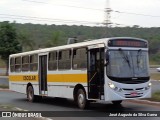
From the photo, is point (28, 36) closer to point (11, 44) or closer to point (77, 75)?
point (11, 44)

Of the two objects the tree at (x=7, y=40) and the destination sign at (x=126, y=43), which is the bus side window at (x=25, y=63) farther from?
the tree at (x=7, y=40)

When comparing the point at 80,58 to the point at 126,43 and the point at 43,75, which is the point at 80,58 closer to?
the point at 126,43

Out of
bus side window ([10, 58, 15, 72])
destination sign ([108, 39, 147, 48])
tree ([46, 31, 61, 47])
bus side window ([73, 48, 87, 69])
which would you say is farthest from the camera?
tree ([46, 31, 61, 47])

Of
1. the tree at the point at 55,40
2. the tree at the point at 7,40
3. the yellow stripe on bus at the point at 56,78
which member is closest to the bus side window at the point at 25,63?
the yellow stripe on bus at the point at 56,78

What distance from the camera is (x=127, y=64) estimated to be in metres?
16.9

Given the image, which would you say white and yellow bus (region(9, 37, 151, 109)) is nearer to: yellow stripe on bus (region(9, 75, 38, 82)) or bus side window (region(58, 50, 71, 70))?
bus side window (region(58, 50, 71, 70))

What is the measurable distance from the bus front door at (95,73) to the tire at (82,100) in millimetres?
489

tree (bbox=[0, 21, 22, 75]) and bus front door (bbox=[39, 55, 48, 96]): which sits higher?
tree (bbox=[0, 21, 22, 75])

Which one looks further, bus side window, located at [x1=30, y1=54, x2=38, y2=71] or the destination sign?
bus side window, located at [x1=30, y1=54, x2=38, y2=71]

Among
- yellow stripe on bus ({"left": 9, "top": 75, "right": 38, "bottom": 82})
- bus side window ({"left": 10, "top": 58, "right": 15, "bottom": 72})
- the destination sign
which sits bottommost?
yellow stripe on bus ({"left": 9, "top": 75, "right": 38, "bottom": 82})

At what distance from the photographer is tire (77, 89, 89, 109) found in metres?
17.8

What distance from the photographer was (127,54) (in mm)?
17031

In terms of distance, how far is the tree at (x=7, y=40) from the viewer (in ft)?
209

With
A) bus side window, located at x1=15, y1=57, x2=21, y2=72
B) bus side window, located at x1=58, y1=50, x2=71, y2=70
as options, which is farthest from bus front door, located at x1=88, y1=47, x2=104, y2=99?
bus side window, located at x1=15, y1=57, x2=21, y2=72
